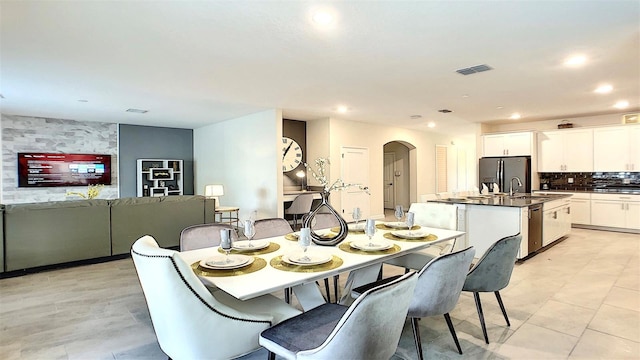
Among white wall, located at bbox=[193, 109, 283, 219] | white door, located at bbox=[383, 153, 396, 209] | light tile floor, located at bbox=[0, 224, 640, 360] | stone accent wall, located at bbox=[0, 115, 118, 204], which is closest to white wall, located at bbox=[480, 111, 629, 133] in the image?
white door, located at bbox=[383, 153, 396, 209]

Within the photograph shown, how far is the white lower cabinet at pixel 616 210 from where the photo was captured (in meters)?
6.45

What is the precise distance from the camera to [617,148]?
6.79 meters

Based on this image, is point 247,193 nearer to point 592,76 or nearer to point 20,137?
point 20,137

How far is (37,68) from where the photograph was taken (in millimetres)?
3824

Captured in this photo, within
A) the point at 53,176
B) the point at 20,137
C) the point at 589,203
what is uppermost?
the point at 20,137

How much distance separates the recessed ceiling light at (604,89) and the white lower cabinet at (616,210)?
2.62 m

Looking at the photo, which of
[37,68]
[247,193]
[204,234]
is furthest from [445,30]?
[247,193]

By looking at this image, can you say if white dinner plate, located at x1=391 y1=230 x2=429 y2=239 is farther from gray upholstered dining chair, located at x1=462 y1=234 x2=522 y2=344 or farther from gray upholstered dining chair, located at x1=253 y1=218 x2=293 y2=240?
gray upholstered dining chair, located at x1=253 y1=218 x2=293 y2=240

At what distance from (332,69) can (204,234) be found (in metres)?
2.30

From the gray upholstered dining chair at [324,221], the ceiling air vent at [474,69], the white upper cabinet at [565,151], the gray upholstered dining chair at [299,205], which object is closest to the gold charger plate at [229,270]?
the gray upholstered dining chair at [324,221]

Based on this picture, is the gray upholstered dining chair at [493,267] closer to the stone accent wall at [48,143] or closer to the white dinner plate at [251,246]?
the white dinner plate at [251,246]

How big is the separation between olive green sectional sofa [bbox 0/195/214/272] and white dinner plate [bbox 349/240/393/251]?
141 inches

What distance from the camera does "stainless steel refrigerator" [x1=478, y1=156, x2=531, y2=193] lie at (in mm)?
7449

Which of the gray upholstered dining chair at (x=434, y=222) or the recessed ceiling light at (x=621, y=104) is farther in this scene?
the recessed ceiling light at (x=621, y=104)
